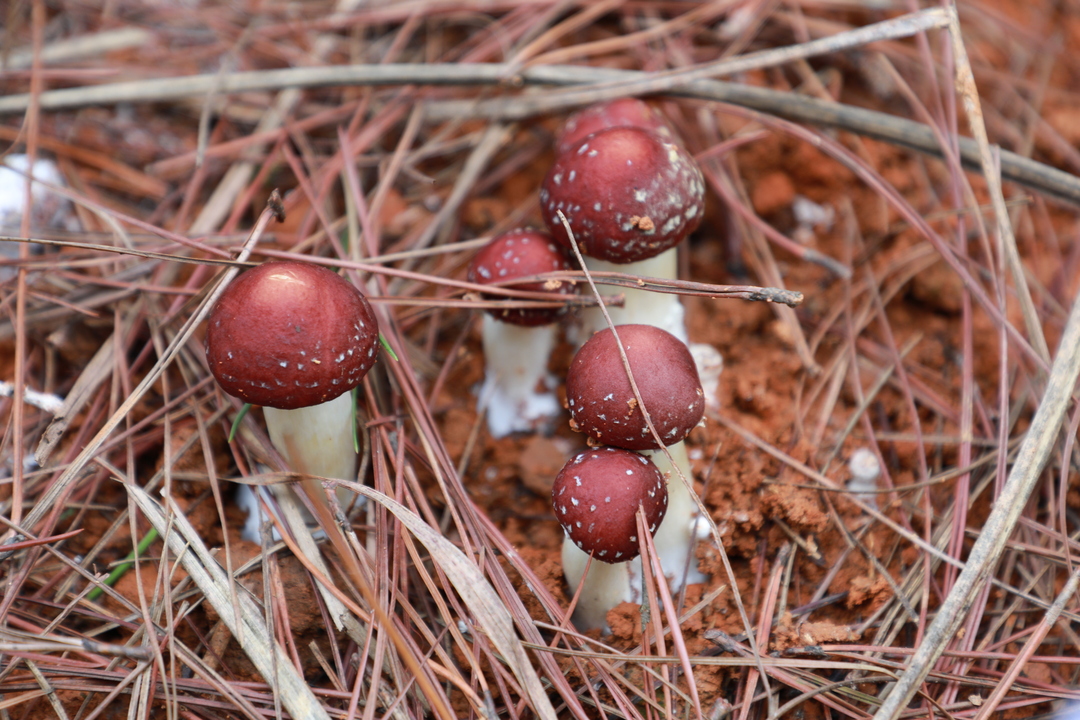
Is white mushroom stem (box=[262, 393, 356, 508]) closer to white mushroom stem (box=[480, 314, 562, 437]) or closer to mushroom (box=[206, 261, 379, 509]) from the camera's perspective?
mushroom (box=[206, 261, 379, 509])

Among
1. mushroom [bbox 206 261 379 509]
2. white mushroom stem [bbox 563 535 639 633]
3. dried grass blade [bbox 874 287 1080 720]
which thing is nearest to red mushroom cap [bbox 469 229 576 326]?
mushroom [bbox 206 261 379 509]

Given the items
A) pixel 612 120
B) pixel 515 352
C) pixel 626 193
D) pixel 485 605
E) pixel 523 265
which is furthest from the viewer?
pixel 515 352

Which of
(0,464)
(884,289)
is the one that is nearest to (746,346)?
(884,289)

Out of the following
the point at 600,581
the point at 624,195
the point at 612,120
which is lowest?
the point at 600,581

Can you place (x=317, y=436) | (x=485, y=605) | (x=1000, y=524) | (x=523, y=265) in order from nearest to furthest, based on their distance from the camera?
(x=485, y=605)
(x=1000, y=524)
(x=317, y=436)
(x=523, y=265)

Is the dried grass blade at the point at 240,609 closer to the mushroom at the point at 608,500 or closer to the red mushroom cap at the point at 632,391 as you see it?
the mushroom at the point at 608,500

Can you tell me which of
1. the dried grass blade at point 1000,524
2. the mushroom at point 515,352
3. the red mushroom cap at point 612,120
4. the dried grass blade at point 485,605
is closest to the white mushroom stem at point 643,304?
the mushroom at point 515,352

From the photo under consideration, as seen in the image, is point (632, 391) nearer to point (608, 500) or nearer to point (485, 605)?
point (608, 500)

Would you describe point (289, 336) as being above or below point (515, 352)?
above

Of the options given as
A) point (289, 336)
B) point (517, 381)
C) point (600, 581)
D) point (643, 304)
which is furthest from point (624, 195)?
point (600, 581)
